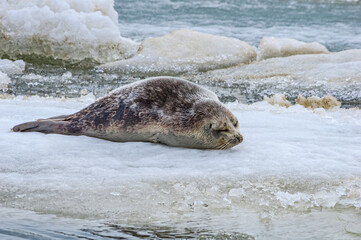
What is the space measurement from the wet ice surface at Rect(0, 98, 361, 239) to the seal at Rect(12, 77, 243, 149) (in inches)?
3.3

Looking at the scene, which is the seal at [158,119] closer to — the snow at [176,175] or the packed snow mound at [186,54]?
the snow at [176,175]

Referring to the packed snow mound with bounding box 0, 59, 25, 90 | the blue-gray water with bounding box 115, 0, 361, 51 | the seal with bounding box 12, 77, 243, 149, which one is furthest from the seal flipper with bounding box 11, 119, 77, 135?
the blue-gray water with bounding box 115, 0, 361, 51

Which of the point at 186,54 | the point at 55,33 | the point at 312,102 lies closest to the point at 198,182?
the point at 312,102

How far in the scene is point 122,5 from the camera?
1519cm

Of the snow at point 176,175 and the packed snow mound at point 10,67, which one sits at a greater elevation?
the packed snow mound at point 10,67

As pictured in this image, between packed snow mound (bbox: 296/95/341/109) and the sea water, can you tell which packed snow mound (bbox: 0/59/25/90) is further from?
packed snow mound (bbox: 296/95/341/109)

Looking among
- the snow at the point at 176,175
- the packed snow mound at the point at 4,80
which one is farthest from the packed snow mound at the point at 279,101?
the packed snow mound at the point at 4,80

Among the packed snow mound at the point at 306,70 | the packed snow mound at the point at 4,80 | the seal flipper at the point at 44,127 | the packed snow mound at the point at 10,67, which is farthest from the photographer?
the packed snow mound at the point at 10,67

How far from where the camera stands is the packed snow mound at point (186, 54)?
7930 millimetres

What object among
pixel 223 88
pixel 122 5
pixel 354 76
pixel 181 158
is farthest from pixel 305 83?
pixel 122 5

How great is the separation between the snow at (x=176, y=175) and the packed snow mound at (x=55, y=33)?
4.08 metres

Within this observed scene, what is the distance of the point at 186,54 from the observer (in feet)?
26.9

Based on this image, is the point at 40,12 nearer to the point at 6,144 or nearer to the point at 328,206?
the point at 6,144

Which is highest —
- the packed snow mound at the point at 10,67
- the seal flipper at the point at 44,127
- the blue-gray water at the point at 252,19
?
the blue-gray water at the point at 252,19
